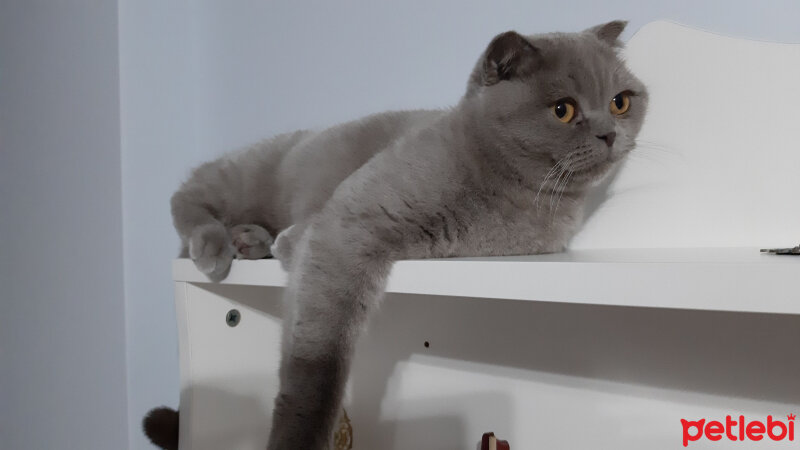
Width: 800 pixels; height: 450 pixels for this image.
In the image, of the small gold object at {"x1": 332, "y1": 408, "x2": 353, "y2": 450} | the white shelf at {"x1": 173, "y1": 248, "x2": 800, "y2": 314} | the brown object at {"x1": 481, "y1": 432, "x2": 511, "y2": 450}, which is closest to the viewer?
the white shelf at {"x1": 173, "y1": 248, "x2": 800, "y2": 314}

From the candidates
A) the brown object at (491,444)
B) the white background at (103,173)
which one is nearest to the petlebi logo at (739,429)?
the brown object at (491,444)

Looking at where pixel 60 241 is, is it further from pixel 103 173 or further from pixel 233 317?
pixel 233 317

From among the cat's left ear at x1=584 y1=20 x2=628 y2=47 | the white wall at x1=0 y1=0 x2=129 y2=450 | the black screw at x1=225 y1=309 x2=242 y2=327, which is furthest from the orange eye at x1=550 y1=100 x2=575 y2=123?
the white wall at x1=0 y1=0 x2=129 y2=450

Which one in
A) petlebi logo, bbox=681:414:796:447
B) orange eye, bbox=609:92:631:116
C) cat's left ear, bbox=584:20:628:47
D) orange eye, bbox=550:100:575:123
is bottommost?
petlebi logo, bbox=681:414:796:447

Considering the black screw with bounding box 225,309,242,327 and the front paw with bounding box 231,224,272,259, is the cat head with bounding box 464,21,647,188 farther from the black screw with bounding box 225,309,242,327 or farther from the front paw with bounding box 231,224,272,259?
the black screw with bounding box 225,309,242,327

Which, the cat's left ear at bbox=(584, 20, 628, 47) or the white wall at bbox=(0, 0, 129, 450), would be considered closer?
the cat's left ear at bbox=(584, 20, 628, 47)

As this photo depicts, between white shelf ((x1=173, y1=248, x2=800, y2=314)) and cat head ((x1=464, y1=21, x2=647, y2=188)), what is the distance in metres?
0.20

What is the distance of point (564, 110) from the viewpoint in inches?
28.0

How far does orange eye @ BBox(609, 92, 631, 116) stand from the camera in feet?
2.45

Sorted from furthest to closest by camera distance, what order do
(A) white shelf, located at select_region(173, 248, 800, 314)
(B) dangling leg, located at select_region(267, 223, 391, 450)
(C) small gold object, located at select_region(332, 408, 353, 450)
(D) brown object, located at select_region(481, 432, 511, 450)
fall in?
(C) small gold object, located at select_region(332, 408, 353, 450) < (D) brown object, located at select_region(481, 432, 511, 450) < (B) dangling leg, located at select_region(267, 223, 391, 450) < (A) white shelf, located at select_region(173, 248, 800, 314)

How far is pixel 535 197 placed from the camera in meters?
0.76

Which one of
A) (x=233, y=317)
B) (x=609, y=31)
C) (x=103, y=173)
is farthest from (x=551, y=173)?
(x=103, y=173)

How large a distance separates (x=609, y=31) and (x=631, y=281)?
0.43 meters

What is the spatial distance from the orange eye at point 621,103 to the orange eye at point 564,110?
0.07 metres
